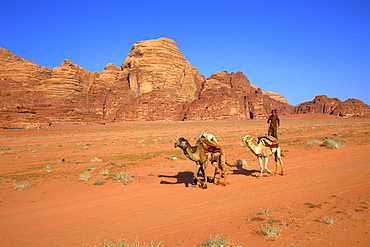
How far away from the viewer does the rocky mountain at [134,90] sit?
122m

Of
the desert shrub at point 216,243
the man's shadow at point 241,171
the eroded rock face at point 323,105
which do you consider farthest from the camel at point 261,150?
the eroded rock face at point 323,105

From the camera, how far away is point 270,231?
466 cm

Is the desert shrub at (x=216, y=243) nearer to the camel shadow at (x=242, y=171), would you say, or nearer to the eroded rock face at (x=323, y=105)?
the camel shadow at (x=242, y=171)

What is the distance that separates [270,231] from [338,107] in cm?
20297

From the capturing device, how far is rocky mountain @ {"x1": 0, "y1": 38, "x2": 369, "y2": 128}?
401ft

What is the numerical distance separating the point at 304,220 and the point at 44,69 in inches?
6110

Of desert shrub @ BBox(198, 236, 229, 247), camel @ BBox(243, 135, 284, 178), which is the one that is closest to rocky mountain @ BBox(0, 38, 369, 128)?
camel @ BBox(243, 135, 284, 178)

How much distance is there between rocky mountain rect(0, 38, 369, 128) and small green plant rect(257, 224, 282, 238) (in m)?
117

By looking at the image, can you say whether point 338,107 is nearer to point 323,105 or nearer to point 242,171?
point 323,105

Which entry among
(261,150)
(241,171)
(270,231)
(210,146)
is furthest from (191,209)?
(241,171)

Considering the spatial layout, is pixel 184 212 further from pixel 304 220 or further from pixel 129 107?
pixel 129 107

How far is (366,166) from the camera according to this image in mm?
10508

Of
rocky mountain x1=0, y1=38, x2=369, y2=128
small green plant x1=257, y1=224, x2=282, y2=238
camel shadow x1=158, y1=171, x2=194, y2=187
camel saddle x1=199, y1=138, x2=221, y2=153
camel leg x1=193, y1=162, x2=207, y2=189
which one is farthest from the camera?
rocky mountain x1=0, y1=38, x2=369, y2=128

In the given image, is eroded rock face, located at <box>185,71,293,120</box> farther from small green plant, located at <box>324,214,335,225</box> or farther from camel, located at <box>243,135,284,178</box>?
small green plant, located at <box>324,214,335,225</box>
